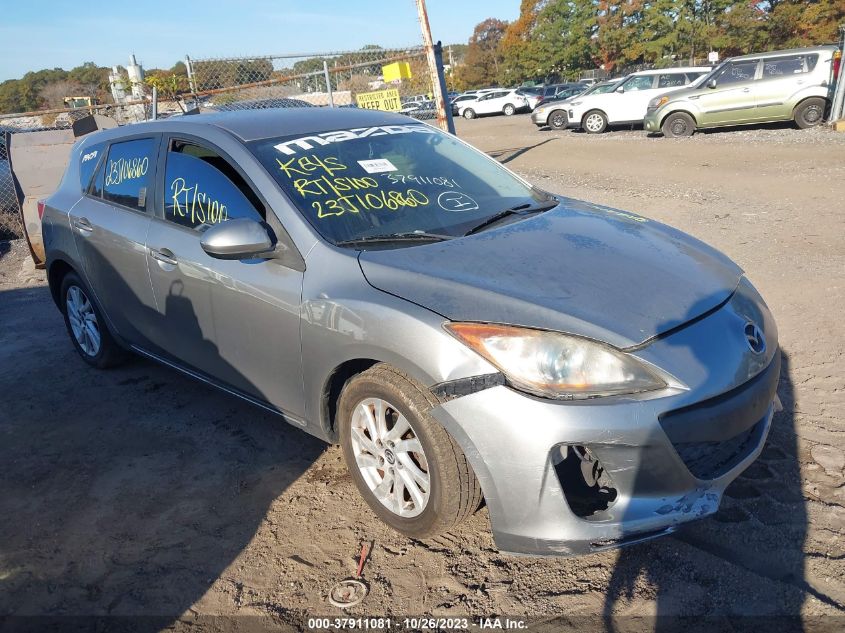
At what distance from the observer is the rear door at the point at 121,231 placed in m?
3.94

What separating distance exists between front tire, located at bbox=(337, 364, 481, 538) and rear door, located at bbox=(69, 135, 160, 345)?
1.78 meters

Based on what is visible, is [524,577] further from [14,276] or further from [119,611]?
[14,276]

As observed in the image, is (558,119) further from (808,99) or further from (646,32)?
(646,32)

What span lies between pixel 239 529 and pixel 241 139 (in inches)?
74.9

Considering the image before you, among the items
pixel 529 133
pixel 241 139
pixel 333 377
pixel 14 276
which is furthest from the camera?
pixel 529 133

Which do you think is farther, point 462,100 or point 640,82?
point 462,100

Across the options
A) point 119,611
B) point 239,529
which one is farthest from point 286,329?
point 119,611

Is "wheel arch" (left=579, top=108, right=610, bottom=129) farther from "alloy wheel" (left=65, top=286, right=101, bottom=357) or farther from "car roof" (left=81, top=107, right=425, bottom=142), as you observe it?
"alloy wheel" (left=65, top=286, right=101, bottom=357)

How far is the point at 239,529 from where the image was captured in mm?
3016

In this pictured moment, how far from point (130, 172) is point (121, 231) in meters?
0.39

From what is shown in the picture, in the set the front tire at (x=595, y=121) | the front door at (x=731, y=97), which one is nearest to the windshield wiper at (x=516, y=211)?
the front door at (x=731, y=97)

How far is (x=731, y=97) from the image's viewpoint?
15258 millimetres

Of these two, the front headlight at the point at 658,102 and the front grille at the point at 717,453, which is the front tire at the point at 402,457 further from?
the front headlight at the point at 658,102

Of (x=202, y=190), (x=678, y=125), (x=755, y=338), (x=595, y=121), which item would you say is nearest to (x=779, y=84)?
(x=678, y=125)
